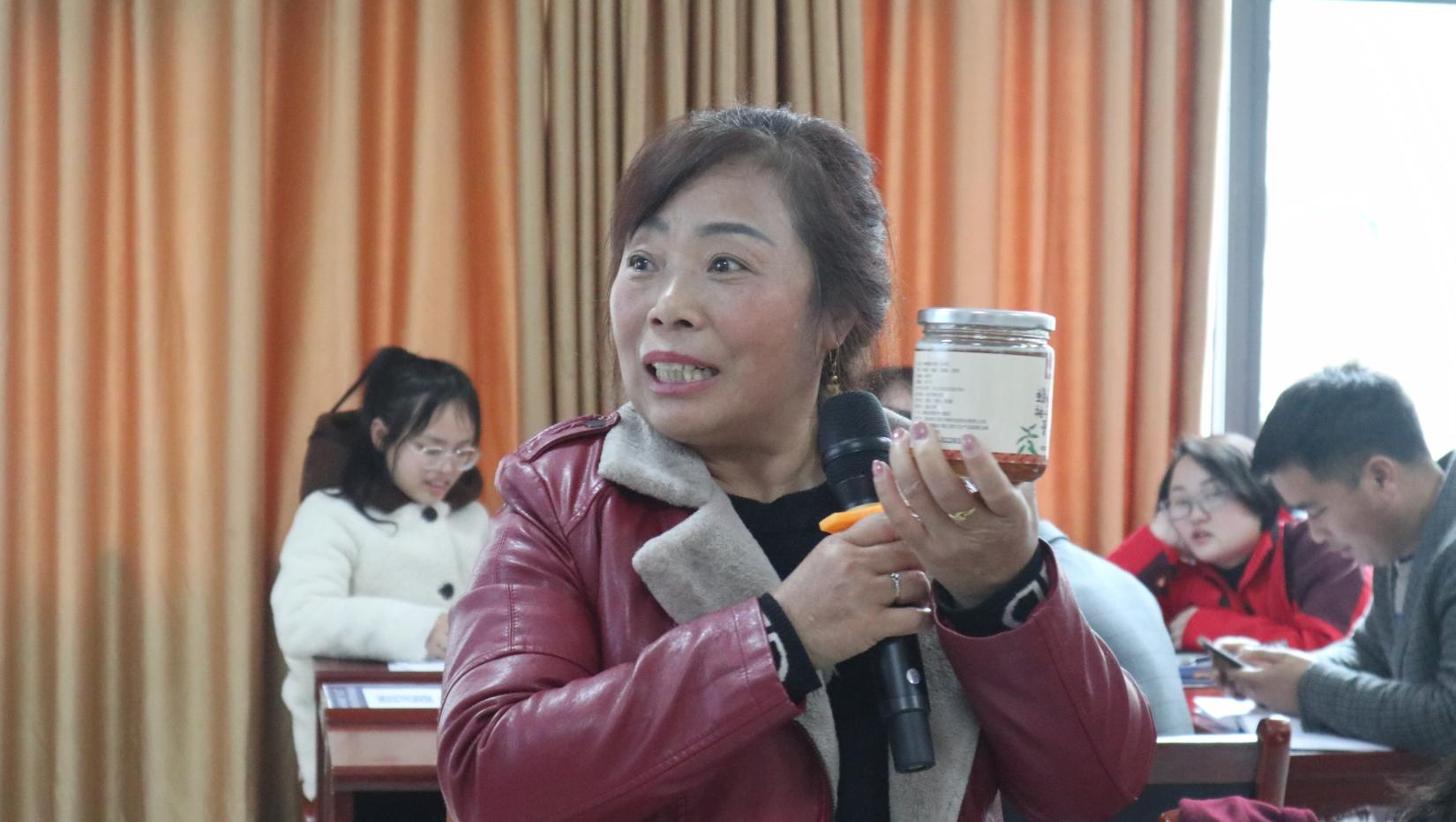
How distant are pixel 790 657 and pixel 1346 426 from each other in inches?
82.6

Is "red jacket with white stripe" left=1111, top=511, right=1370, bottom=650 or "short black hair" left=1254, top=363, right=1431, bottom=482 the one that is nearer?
"short black hair" left=1254, top=363, right=1431, bottom=482

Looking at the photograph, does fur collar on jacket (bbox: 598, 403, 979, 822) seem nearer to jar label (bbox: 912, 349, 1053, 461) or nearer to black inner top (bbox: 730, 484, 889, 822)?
black inner top (bbox: 730, 484, 889, 822)

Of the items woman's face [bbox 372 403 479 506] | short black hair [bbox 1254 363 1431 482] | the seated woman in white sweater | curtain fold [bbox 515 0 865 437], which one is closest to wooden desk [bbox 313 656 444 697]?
the seated woman in white sweater

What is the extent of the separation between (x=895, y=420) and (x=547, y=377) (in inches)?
102

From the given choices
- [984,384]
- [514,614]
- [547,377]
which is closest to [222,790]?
[547,377]

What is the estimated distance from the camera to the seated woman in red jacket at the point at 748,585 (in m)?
1.01

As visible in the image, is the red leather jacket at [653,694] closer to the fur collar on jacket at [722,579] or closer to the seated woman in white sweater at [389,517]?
the fur collar on jacket at [722,579]

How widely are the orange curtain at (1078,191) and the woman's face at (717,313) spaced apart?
9.83 feet

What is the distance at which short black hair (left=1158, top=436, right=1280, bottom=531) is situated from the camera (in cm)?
381

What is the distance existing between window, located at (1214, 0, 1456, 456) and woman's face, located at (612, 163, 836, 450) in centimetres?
359

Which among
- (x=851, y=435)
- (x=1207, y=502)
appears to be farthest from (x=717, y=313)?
(x=1207, y=502)

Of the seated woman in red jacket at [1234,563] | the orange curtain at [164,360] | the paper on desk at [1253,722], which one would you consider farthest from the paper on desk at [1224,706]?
the orange curtain at [164,360]

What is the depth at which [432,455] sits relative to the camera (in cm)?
343

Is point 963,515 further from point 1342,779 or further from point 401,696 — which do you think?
point 401,696
